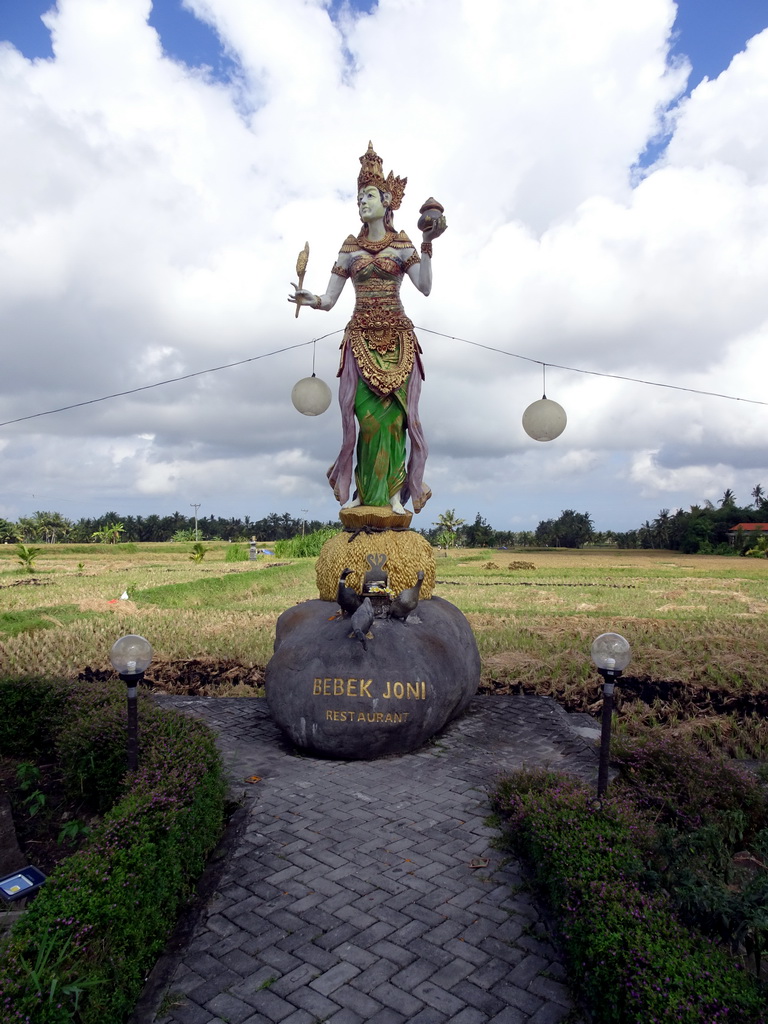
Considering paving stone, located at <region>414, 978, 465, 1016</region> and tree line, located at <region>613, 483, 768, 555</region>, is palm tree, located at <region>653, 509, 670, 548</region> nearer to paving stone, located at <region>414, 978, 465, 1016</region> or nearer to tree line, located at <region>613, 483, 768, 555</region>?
tree line, located at <region>613, 483, 768, 555</region>

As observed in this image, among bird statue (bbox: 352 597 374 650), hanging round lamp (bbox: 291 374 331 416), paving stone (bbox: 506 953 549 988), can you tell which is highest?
hanging round lamp (bbox: 291 374 331 416)

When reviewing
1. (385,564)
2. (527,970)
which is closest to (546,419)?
(385,564)

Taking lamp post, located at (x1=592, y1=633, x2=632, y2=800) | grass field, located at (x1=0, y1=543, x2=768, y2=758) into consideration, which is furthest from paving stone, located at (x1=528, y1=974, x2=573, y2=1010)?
grass field, located at (x1=0, y1=543, x2=768, y2=758)

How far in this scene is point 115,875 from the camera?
11.8ft

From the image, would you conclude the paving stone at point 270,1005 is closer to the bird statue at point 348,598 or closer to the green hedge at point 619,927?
the green hedge at point 619,927

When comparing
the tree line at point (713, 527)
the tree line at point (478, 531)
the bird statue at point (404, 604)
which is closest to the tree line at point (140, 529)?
the tree line at point (478, 531)

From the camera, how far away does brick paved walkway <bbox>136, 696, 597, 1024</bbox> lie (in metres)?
3.33

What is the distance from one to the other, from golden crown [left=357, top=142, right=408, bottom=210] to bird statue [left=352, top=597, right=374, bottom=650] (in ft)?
16.1

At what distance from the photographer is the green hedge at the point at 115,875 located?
2.98 m

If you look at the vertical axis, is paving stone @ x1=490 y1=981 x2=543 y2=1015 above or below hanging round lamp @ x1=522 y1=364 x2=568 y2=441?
below

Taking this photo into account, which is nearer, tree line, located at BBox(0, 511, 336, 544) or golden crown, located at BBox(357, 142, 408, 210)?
golden crown, located at BBox(357, 142, 408, 210)

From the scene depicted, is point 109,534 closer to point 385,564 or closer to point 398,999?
point 385,564

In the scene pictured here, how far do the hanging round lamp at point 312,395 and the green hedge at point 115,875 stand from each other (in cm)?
Result: 398

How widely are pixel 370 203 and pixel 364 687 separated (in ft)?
17.9
